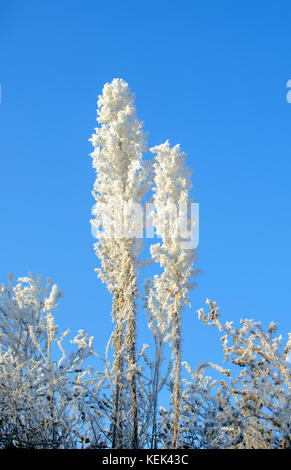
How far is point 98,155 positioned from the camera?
29.8ft

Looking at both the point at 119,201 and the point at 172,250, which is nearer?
the point at 172,250

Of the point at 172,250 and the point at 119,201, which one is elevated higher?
the point at 119,201

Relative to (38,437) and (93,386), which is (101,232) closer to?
(93,386)

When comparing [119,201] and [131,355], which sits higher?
[119,201]

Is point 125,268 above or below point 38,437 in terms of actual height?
above
